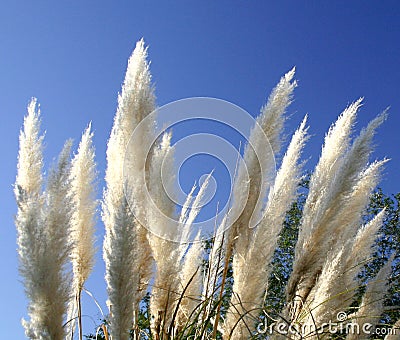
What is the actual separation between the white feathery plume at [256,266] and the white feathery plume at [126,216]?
1.40 feet

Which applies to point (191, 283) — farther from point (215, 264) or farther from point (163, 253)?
point (163, 253)

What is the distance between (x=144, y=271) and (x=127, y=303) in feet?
1.83

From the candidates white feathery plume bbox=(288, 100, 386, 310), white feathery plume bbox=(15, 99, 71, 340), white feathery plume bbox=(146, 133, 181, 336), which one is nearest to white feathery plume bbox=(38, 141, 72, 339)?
white feathery plume bbox=(15, 99, 71, 340)

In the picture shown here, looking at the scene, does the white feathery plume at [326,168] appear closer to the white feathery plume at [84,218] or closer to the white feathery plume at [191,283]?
the white feathery plume at [191,283]

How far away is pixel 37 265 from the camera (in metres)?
2.08

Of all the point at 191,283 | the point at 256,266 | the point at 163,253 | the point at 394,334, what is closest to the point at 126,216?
the point at 163,253

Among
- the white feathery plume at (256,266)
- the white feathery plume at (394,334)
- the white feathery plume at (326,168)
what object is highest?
the white feathery plume at (326,168)

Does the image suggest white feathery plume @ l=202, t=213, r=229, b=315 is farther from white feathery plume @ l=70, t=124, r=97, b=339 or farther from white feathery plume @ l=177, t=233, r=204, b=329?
white feathery plume @ l=70, t=124, r=97, b=339

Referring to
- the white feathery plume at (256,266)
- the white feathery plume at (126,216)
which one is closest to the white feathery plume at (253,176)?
the white feathery plume at (256,266)

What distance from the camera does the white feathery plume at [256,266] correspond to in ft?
8.66

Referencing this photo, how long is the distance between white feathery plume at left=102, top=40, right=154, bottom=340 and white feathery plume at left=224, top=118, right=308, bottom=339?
1.40 feet

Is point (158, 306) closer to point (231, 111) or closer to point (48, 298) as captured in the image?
point (48, 298)

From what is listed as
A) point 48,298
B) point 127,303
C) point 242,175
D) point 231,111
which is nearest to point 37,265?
point 48,298

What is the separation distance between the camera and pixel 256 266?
2678 mm
